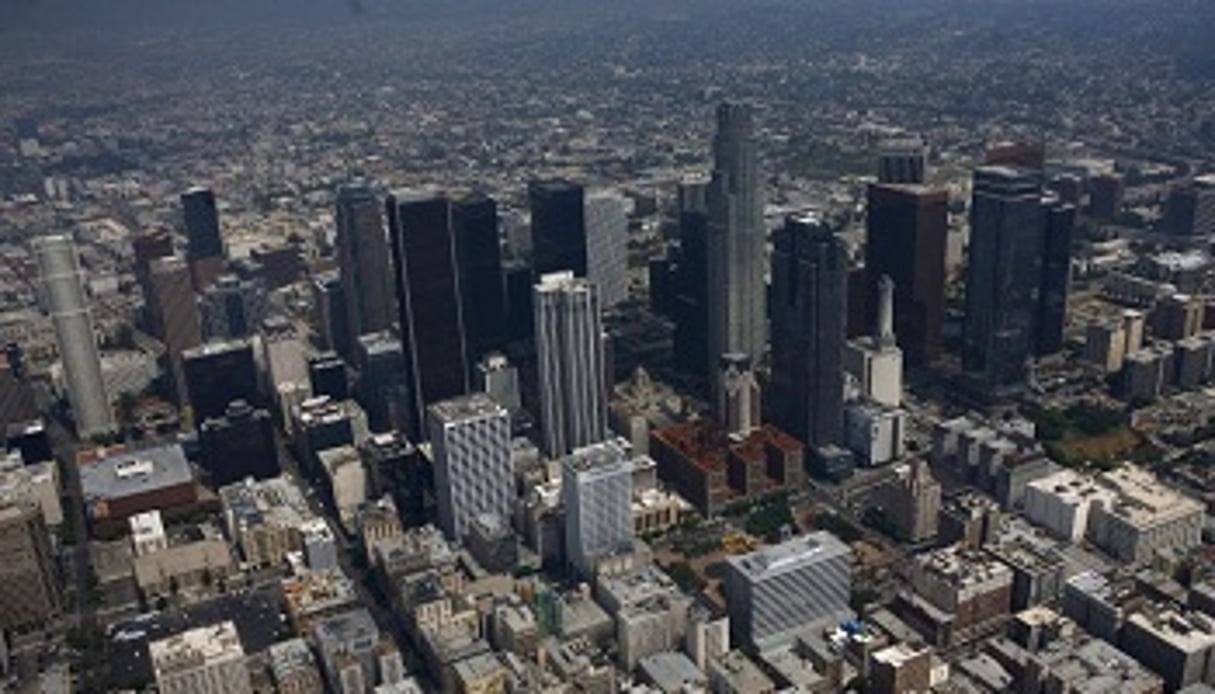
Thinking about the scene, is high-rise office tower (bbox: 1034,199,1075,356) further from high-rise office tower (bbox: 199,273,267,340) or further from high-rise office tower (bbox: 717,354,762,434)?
high-rise office tower (bbox: 199,273,267,340)

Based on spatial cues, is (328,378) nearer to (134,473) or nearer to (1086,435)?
(134,473)

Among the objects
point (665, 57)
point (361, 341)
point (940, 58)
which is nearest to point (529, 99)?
point (665, 57)

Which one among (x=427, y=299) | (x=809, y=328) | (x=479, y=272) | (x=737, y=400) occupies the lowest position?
(x=737, y=400)

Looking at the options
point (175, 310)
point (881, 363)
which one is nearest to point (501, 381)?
point (881, 363)

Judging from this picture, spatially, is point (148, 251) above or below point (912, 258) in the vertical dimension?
below

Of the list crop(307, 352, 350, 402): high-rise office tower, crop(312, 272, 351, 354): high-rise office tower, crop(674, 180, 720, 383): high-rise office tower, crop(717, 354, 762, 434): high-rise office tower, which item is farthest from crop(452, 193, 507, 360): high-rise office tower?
crop(717, 354, 762, 434): high-rise office tower

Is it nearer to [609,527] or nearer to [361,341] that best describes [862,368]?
[609,527]
